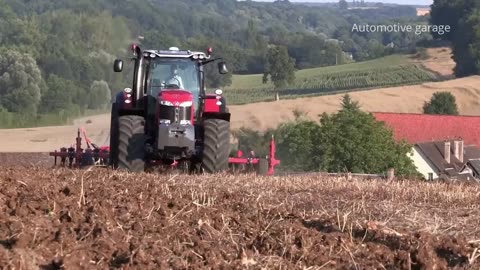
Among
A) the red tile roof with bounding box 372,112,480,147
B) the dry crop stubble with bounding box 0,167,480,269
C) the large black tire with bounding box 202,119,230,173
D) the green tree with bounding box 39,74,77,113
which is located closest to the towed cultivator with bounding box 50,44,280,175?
the large black tire with bounding box 202,119,230,173

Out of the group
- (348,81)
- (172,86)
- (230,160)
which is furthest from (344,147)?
(348,81)

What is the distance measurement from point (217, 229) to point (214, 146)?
7.14 m

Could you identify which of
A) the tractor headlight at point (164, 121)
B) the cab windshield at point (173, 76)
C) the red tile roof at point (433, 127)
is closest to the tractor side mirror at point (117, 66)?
the cab windshield at point (173, 76)

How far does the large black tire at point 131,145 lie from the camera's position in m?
13.9

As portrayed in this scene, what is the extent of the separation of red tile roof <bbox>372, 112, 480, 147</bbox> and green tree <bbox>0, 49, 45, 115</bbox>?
51.8 feet

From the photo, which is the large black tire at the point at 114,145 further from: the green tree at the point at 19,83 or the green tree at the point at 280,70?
the green tree at the point at 280,70

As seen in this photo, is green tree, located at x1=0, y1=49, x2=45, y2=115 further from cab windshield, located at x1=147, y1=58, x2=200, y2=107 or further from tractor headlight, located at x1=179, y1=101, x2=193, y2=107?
tractor headlight, located at x1=179, y1=101, x2=193, y2=107

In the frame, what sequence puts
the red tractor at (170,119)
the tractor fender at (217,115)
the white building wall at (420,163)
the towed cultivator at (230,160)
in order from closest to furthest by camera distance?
the red tractor at (170,119), the tractor fender at (217,115), the towed cultivator at (230,160), the white building wall at (420,163)

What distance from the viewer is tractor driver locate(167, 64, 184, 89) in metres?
14.7

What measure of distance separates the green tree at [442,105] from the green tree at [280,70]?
1177cm

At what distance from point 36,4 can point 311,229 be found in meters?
86.4

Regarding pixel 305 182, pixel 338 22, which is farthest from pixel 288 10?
pixel 305 182

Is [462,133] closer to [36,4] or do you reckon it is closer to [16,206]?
[16,206]

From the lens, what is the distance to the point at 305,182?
12.3 m
